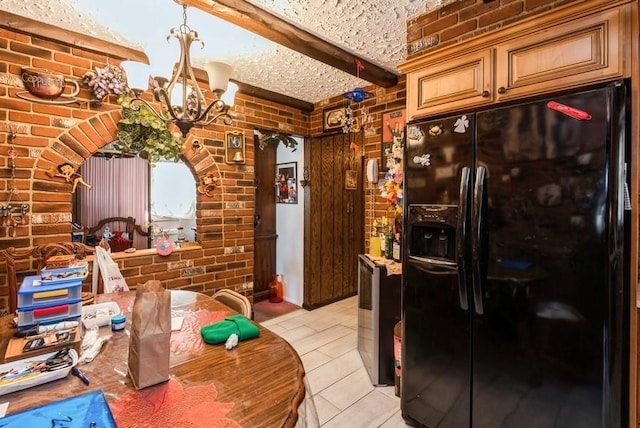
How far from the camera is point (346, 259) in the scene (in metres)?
4.34

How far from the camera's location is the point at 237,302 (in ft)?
5.87

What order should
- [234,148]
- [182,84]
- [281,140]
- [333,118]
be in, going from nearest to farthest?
[182,84]
[234,148]
[333,118]
[281,140]

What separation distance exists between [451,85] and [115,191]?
5.28 m

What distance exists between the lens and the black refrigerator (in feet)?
4.02

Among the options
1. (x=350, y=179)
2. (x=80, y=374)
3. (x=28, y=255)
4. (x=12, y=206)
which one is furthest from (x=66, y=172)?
(x=350, y=179)

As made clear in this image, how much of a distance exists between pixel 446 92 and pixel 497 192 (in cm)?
65

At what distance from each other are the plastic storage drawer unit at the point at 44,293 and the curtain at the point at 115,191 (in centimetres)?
406

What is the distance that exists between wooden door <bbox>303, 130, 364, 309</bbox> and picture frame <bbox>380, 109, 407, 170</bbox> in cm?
78

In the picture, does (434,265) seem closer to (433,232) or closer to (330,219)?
(433,232)

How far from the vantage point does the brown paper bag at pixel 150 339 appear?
3.12 feet

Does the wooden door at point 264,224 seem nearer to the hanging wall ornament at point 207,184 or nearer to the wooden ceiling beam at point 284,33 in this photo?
the hanging wall ornament at point 207,184

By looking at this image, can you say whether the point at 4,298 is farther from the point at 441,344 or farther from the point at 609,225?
the point at 609,225

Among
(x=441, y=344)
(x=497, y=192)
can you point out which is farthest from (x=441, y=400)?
(x=497, y=192)

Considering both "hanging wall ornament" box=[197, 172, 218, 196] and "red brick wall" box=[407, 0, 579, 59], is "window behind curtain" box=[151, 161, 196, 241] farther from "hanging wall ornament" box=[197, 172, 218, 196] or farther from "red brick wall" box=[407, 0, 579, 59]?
"red brick wall" box=[407, 0, 579, 59]
